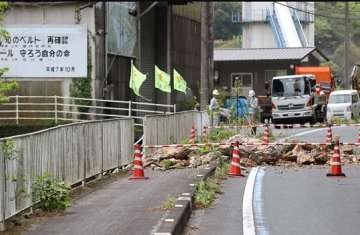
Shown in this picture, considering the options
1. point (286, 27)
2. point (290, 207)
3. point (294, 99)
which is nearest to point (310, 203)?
point (290, 207)

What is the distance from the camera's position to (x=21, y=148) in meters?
9.95

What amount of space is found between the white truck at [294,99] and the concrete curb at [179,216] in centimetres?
2707

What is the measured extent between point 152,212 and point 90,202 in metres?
1.88

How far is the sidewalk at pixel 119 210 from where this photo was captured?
902 centimetres

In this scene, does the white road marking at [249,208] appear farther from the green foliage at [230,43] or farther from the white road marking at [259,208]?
the green foliage at [230,43]

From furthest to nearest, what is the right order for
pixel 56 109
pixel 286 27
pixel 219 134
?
pixel 286 27 < pixel 56 109 < pixel 219 134

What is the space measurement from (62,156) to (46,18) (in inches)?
631

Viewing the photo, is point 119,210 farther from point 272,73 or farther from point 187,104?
point 272,73

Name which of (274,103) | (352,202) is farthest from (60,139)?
(274,103)

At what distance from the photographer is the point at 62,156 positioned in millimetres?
12430

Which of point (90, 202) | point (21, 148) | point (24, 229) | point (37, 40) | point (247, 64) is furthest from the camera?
point (247, 64)

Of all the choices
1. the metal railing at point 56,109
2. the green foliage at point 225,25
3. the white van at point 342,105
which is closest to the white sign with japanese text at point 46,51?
the metal railing at point 56,109

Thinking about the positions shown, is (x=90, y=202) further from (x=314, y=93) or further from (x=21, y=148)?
(x=314, y=93)

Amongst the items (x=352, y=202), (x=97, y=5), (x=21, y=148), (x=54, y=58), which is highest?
(x=97, y=5)
